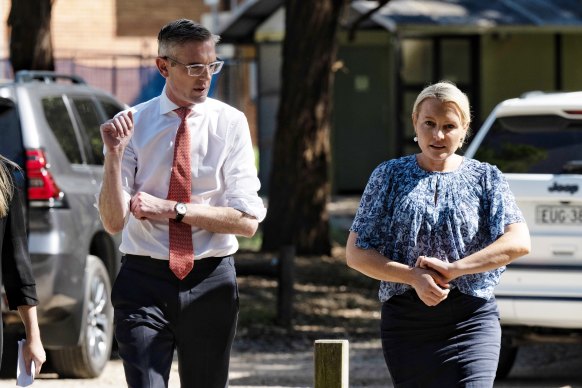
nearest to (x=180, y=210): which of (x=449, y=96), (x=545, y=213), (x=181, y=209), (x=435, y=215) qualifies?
(x=181, y=209)

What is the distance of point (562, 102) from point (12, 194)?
16.9 ft

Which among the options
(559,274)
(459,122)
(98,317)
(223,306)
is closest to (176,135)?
(223,306)

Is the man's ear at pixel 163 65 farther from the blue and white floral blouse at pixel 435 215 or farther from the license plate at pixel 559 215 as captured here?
the license plate at pixel 559 215

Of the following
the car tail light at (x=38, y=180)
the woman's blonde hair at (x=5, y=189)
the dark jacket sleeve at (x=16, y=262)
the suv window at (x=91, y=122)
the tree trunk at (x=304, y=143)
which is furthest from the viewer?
the tree trunk at (x=304, y=143)

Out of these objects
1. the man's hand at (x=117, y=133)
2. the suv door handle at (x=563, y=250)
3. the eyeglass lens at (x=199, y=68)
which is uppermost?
the eyeglass lens at (x=199, y=68)

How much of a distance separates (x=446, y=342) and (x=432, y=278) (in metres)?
0.31


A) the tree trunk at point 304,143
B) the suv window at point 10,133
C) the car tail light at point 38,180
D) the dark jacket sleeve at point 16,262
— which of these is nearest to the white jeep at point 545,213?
the car tail light at point 38,180

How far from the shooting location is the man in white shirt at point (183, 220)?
5.21 m

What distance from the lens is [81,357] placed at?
375 inches

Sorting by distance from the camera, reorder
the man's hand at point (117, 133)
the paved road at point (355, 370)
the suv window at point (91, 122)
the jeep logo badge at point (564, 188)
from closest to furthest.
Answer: the man's hand at point (117, 133)
the jeep logo badge at point (564, 188)
the paved road at point (355, 370)
the suv window at point (91, 122)

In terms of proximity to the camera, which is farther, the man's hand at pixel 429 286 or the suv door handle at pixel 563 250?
the suv door handle at pixel 563 250

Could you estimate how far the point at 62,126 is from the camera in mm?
9695

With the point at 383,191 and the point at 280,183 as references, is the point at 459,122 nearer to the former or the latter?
the point at 383,191

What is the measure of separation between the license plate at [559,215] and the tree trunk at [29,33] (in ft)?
19.4
